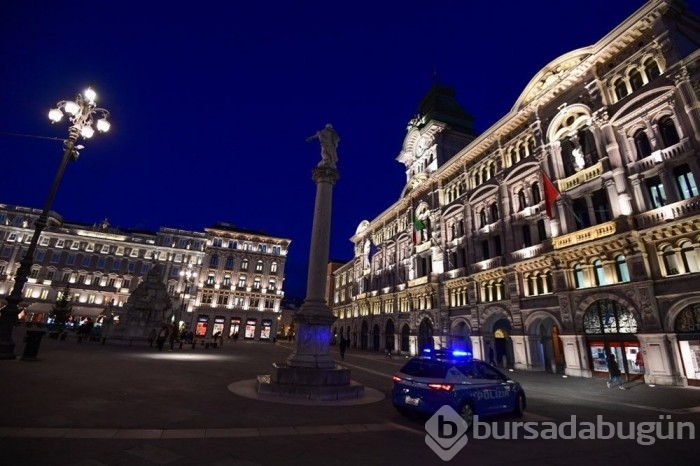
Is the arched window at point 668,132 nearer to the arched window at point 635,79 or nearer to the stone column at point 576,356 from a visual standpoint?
the arched window at point 635,79

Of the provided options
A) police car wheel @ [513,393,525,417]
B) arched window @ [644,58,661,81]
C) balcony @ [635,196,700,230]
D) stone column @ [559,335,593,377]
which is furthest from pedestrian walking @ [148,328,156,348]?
arched window @ [644,58,661,81]

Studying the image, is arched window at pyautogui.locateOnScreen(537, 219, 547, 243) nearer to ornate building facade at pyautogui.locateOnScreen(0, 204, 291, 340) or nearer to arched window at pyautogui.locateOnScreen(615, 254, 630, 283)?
arched window at pyautogui.locateOnScreen(615, 254, 630, 283)

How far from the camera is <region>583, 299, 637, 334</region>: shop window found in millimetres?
20266

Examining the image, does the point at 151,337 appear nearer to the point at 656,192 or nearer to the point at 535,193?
the point at 535,193

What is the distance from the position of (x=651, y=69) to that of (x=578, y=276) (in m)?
14.1

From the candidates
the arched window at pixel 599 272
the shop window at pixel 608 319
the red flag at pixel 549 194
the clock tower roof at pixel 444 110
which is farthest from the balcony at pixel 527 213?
the clock tower roof at pixel 444 110

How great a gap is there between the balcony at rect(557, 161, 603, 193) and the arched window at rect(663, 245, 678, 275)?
6.46 meters

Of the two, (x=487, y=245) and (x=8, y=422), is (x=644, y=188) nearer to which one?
(x=487, y=245)

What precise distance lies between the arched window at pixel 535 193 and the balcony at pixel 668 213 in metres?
8.16

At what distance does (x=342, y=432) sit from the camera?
286 inches

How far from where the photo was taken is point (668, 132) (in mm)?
20156

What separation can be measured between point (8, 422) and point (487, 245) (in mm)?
33257

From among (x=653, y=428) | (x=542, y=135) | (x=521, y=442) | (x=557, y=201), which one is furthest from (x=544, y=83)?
(x=521, y=442)

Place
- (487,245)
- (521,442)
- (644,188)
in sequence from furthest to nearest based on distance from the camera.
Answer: (487,245) → (644,188) → (521,442)
